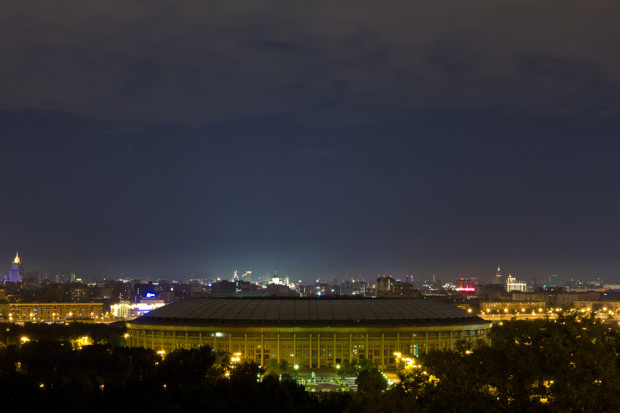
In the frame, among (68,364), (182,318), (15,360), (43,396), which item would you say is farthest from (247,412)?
(182,318)

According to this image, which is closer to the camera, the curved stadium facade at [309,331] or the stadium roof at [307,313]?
the curved stadium facade at [309,331]

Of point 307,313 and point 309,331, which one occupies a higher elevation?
point 307,313

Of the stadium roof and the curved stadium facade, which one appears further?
the stadium roof

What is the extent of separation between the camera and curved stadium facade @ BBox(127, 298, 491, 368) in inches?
3799

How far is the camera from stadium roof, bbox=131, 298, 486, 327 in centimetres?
9925

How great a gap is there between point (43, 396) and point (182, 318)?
53.0 m

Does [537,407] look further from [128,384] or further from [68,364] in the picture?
[68,364]

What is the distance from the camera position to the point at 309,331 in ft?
319

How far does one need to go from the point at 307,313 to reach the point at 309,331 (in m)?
5.21

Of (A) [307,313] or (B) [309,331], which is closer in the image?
(B) [309,331]

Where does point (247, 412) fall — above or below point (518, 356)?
below

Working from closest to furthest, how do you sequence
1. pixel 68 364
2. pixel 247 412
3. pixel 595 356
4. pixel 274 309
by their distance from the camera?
pixel 595 356, pixel 247 412, pixel 68 364, pixel 274 309

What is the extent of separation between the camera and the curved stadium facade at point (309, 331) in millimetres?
96500

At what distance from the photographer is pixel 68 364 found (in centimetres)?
8681
